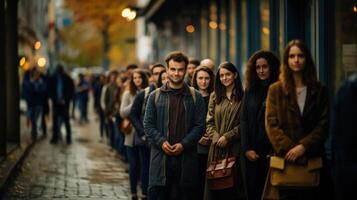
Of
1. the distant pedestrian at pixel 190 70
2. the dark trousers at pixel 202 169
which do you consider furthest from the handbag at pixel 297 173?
the distant pedestrian at pixel 190 70

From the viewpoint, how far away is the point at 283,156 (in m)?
8.36

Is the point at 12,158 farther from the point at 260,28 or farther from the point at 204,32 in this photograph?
the point at 204,32

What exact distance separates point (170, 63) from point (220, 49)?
43.6ft

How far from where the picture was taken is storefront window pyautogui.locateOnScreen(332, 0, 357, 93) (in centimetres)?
1089

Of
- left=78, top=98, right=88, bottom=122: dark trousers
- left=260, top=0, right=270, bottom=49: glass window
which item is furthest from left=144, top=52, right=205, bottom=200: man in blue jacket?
left=78, top=98, right=88, bottom=122: dark trousers

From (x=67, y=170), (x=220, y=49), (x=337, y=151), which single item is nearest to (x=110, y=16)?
(x=220, y=49)

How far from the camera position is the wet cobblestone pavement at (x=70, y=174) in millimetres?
13859

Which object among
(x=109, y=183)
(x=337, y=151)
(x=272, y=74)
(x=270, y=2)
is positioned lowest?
(x=109, y=183)

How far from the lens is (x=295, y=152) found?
824 cm

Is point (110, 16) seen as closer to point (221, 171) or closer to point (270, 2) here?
point (270, 2)

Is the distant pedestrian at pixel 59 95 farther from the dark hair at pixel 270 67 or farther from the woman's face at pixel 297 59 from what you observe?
the woman's face at pixel 297 59

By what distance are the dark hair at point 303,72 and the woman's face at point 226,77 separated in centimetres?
199

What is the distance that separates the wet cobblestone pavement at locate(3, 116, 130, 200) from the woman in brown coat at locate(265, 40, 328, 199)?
18.3ft

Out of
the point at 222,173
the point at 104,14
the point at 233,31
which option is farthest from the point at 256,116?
the point at 104,14
